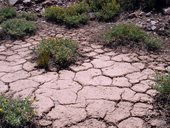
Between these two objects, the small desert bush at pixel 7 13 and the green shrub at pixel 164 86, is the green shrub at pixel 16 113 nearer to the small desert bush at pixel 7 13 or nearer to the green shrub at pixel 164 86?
the green shrub at pixel 164 86

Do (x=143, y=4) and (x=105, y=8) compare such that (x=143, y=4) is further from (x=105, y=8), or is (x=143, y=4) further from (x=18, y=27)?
(x=18, y=27)

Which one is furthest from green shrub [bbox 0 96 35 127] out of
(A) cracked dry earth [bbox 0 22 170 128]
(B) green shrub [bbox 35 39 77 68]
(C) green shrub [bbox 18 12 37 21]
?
(C) green shrub [bbox 18 12 37 21]

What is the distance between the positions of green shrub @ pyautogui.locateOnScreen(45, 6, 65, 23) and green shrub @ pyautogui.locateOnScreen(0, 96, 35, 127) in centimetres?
334

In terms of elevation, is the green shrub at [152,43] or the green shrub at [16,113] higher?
the green shrub at [16,113]

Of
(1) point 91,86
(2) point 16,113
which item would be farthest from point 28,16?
(2) point 16,113

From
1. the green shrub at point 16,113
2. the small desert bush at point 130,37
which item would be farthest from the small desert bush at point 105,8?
the green shrub at point 16,113

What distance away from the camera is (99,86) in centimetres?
412

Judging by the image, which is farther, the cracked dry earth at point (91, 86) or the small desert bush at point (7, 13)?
the small desert bush at point (7, 13)

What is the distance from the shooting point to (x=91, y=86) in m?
4.12

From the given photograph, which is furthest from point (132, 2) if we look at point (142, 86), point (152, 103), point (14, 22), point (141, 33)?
point (152, 103)

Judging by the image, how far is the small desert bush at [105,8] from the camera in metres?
6.43

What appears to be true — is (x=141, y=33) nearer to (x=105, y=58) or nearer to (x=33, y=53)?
(x=105, y=58)

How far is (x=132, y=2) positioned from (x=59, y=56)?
2.60m

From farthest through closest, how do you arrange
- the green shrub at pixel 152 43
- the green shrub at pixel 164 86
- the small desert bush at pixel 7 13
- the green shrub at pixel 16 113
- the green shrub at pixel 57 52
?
the small desert bush at pixel 7 13 → the green shrub at pixel 152 43 → the green shrub at pixel 57 52 → the green shrub at pixel 164 86 → the green shrub at pixel 16 113
